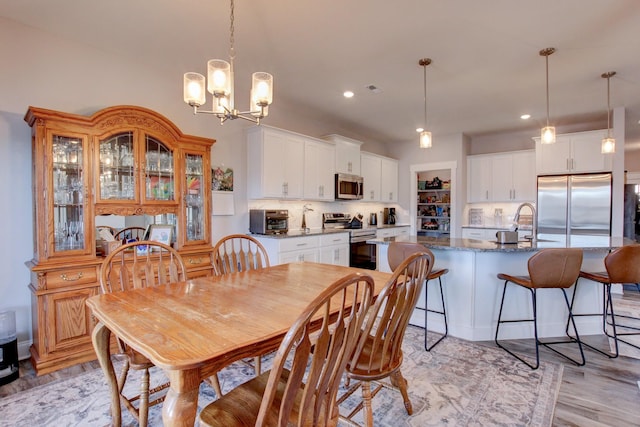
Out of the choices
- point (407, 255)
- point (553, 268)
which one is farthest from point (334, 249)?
point (553, 268)

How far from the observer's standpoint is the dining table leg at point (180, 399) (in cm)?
101

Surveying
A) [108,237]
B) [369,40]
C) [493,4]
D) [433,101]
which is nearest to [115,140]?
[108,237]

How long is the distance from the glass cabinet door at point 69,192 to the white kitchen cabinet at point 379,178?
426cm

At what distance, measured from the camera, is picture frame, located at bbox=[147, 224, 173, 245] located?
312cm

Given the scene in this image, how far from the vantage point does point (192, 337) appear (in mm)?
1143

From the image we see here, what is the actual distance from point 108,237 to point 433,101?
13.4ft

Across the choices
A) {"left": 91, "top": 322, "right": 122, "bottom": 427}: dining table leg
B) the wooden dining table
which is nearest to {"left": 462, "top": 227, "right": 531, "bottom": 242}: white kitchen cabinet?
the wooden dining table

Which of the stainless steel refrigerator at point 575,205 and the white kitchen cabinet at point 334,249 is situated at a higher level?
the stainless steel refrigerator at point 575,205

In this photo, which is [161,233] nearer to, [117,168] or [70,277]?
[117,168]

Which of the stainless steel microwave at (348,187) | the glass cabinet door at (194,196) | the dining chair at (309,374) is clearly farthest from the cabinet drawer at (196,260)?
the stainless steel microwave at (348,187)

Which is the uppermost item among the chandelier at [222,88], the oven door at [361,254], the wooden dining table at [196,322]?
the chandelier at [222,88]

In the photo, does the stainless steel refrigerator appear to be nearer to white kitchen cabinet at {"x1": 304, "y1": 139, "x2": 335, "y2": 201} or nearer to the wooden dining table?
white kitchen cabinet at {"x1": 304, "y1": 139, "x2": 335, "y2": 201}

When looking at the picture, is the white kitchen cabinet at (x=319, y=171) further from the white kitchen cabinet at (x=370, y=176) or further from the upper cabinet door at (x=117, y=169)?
the upper cabinet door at (x=117, y=169)

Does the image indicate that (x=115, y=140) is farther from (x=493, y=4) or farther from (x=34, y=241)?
(x=493, y=4)
